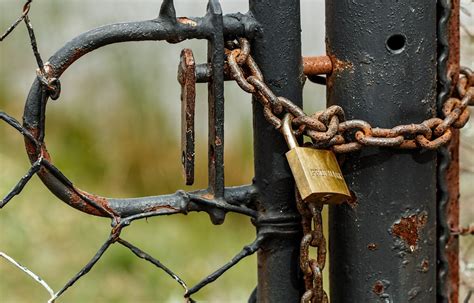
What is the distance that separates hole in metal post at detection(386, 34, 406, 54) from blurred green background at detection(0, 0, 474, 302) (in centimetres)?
180

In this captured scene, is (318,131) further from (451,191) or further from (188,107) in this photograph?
(451,191)

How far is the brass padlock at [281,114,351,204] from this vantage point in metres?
0.97

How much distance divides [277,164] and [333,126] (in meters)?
0.09

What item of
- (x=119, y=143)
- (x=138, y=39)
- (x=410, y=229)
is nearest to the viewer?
(x=138, y=39)

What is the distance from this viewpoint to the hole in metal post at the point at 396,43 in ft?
3.38

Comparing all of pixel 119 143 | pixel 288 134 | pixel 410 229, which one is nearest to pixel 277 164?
pixel 288 134

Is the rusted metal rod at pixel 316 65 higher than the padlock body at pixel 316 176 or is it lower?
higher

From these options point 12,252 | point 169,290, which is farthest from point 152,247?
point 12,252

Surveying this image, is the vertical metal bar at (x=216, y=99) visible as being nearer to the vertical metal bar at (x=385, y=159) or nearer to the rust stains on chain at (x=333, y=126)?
the rust stains on chain at (x=333, y=126)

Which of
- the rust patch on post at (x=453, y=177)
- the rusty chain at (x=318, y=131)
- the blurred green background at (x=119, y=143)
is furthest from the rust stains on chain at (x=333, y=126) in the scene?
the blurred green background at (x=119, y=143)

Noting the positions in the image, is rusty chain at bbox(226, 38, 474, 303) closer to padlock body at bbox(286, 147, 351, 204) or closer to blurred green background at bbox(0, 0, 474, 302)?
padlock body at bbox(286, 147, 351, 204)

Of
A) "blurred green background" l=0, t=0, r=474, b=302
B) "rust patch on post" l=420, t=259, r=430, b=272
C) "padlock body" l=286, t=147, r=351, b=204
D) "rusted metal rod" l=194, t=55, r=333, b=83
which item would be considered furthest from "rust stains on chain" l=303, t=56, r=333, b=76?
"blurred green background" l=0, t=0, r=474, b=302

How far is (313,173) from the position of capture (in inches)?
38.6

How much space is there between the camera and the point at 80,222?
2951 mm
